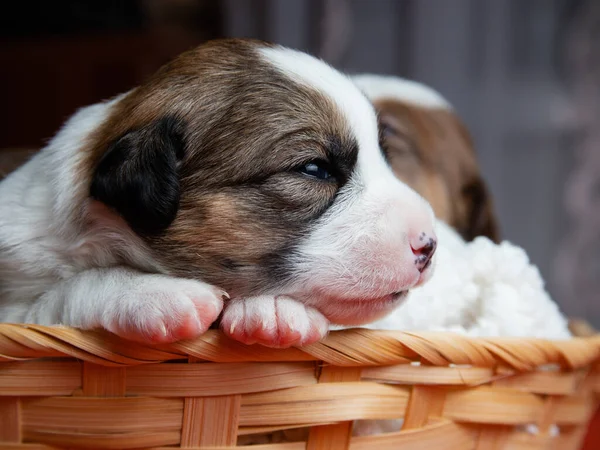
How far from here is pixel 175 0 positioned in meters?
3.63

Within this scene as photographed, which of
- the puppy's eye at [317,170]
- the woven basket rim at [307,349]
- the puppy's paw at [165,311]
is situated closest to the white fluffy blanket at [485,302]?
the woven basket rim at [307,349]

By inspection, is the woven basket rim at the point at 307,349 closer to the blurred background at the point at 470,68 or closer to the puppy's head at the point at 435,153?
the puppy's head at the point at 435,153

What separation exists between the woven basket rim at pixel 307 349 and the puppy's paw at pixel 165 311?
0.05 ft

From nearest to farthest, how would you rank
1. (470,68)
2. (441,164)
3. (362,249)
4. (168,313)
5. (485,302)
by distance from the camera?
(168,313) < (362,249) < (485,302) < (441,164) < (470,68)

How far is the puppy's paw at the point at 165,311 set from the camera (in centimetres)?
98

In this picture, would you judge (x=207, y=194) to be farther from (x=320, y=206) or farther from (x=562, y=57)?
(x=562, y=57)

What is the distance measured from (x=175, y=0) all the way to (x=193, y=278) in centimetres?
278

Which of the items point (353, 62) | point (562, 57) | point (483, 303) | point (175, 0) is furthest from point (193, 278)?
point (175, 0)

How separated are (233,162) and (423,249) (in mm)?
304

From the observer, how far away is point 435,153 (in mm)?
2205

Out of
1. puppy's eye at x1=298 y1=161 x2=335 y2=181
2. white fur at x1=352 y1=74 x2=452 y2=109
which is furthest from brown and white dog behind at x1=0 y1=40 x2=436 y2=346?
white fur at x1=352 y1=74 x2=452 y2=109

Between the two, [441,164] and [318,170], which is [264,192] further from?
[441,164]

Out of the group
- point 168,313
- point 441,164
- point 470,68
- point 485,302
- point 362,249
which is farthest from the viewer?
point 470,68

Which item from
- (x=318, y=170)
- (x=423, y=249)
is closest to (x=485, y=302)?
(x=423, y=249)
